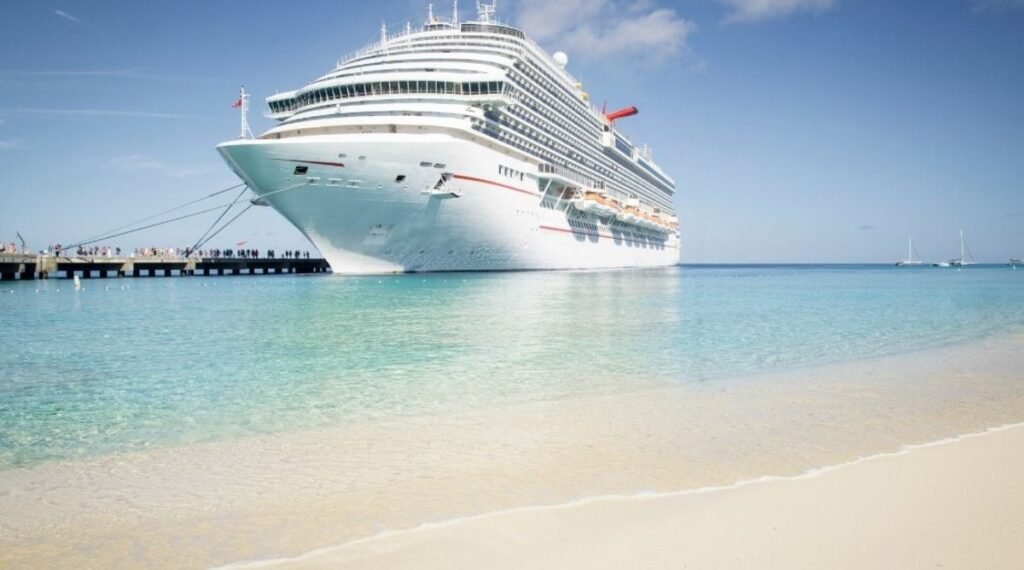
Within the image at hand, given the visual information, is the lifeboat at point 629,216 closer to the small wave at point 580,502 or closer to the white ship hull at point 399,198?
the white ship hull at point 399,198

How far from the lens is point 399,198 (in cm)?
3053

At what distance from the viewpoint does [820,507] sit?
377 centimetres

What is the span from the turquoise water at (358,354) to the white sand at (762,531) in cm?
339

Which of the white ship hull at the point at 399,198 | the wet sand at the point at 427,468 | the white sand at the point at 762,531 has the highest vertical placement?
the white ship hull at the point at 399,198

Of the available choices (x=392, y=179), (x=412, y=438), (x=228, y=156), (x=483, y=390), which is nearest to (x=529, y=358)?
(x=483, y=390)

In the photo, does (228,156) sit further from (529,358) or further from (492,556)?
(492,556)

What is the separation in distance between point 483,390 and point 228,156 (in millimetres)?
26727

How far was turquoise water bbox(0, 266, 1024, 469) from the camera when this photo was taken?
22.9 ft

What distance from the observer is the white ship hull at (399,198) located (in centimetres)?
2888

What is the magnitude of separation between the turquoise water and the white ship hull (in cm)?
834

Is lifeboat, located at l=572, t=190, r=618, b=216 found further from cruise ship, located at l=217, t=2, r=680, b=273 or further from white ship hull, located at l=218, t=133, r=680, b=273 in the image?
white ship hull, located at l=218, t=133, r=680, b=273

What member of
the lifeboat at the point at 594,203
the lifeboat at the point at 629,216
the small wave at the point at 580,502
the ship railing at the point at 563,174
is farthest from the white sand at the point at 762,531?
the lifeboat at the point at 629,216

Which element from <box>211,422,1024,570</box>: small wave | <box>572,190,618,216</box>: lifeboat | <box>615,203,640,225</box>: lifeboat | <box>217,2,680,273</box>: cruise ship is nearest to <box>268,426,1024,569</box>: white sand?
<box>211,422,1024,570</box>: small wave

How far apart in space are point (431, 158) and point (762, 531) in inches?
1106
